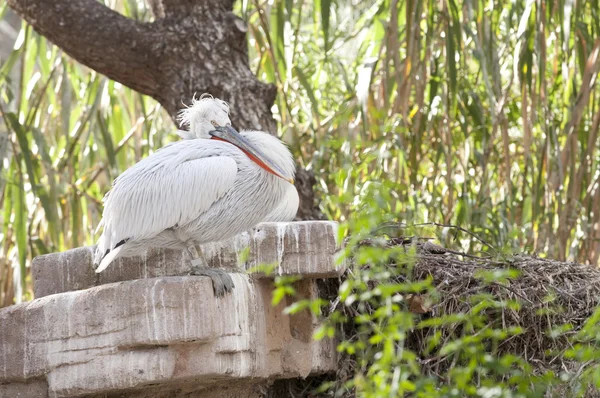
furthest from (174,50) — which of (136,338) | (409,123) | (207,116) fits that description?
(136,338)

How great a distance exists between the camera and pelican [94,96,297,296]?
3.72m

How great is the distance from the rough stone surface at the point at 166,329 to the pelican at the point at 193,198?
12 cm

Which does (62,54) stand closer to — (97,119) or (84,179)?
(97,119)

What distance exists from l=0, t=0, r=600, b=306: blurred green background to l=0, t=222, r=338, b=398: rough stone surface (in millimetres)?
819

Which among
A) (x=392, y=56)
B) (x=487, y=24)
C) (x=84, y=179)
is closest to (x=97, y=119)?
(x=84, y=179)

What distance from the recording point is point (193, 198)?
3.73 metres

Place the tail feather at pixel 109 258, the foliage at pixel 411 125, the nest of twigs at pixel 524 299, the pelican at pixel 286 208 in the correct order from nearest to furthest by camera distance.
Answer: the tail feather at pixel 109 258 < the nest of twigs at pixel 524 299 < the pelican at pixel 286 208 < the foliage at pixel 411 125

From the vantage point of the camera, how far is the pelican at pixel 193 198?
372 cm

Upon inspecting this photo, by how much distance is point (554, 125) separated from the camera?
513 centimetres

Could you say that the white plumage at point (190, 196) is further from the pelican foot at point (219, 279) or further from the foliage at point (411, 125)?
the foliage at point (411, 125)

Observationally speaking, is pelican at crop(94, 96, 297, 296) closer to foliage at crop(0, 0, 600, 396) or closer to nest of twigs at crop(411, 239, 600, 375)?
foliage at crop(0, 0, 600, 396)

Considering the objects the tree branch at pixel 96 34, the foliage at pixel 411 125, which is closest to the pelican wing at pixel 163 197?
the foliage at pixel 411 125

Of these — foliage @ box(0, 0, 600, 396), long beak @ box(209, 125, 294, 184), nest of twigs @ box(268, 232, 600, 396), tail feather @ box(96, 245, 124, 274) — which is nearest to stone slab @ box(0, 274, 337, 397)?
tail feather @ box(96, 245, 124, 274)

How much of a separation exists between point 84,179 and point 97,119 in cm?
107
